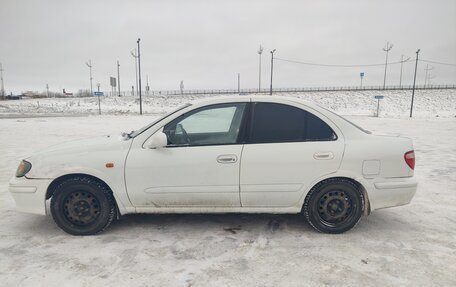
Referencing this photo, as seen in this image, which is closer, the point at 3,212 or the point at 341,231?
the point at 341,231

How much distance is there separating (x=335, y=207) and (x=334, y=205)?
0.09ft

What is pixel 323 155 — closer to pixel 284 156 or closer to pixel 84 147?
pixel 284 156

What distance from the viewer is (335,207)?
368 cm

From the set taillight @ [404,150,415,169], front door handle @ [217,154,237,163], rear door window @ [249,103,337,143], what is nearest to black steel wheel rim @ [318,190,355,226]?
rear door window @ [249,103,337,143]

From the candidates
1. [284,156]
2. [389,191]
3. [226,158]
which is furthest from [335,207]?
[226,158]

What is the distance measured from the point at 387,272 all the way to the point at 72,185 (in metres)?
3.55

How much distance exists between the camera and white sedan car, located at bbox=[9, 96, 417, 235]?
3.55 meters

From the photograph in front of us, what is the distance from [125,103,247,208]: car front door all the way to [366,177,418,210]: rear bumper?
1651mm

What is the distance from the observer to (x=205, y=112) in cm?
387

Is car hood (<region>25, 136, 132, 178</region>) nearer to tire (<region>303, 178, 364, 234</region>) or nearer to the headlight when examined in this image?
the headlight

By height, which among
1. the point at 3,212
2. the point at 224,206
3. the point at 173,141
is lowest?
the point at 3,212

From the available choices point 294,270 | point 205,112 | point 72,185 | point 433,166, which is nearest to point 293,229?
point 294,270

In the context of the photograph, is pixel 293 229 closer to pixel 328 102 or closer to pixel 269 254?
pixel 269 254

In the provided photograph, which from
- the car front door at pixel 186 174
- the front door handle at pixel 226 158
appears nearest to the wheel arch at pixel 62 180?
the car front door at pixel 186 174
